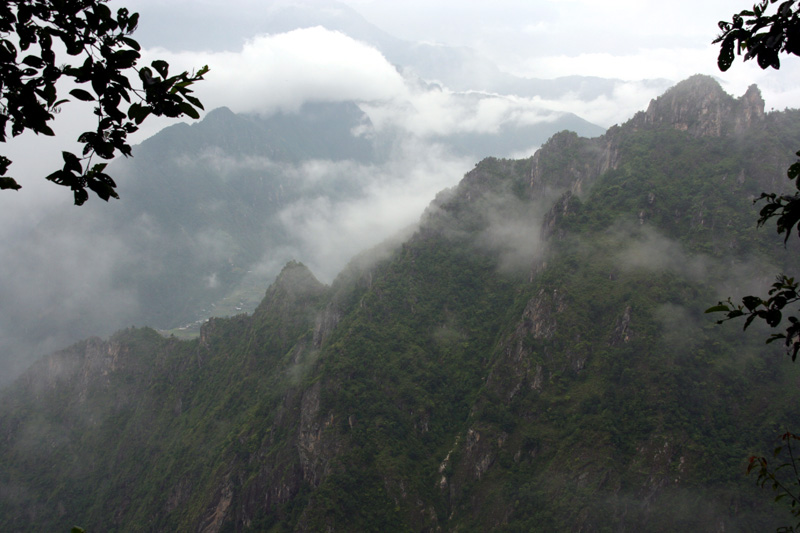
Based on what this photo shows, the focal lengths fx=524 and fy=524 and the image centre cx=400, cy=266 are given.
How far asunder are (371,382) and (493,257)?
140ft

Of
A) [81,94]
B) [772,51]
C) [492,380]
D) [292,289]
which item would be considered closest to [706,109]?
[492,380]

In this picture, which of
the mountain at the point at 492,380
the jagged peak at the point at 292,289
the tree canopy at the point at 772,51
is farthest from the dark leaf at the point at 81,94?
the jagged peak at the point at 292,289

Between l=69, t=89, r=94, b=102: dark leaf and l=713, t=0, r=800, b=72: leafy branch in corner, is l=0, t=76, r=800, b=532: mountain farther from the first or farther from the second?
l=69, t=89, r=94, b=102: dark leaf

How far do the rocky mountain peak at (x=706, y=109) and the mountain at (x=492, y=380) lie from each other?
426 millimetres

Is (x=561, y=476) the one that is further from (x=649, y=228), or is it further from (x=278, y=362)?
(x=278, y=362)

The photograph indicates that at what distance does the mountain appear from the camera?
70188 mm

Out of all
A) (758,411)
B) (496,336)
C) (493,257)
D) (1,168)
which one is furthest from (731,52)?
(493,257)

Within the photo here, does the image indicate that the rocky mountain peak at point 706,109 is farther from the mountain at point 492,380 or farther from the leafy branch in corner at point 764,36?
the leafy branch in corner at point 764,36

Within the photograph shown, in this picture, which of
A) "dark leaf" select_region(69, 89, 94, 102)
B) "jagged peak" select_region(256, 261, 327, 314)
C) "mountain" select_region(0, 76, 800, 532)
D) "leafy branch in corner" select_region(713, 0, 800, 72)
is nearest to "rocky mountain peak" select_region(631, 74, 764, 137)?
"mountain" select_region(0, 76, 800, 532)

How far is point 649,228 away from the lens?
9600 centimetres

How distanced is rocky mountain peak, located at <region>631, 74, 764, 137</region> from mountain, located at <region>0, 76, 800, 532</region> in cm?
43

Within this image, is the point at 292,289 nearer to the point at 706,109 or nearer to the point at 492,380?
the point at 492,380

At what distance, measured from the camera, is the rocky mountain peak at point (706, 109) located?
105m

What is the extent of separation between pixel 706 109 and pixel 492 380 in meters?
72.7
